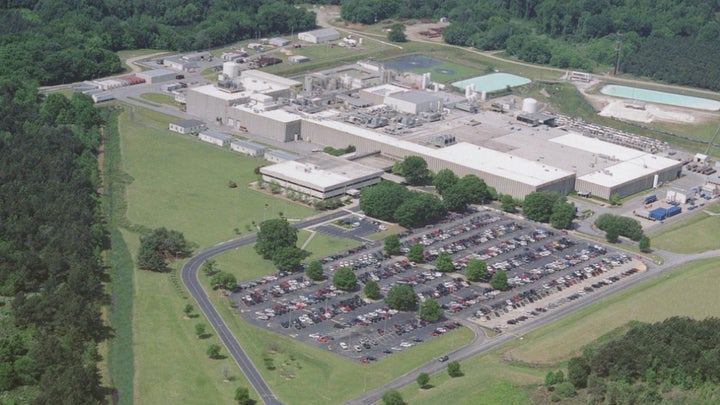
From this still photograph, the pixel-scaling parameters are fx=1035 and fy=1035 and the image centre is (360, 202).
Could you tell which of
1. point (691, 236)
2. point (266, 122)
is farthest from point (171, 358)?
point (266, 122)

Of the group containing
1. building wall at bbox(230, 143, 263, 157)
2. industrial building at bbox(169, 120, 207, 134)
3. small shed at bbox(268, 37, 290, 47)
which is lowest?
building wall at bbox(230, 143, 263, 157)

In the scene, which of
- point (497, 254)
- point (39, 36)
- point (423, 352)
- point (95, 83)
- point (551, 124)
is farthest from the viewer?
point (39, 36)

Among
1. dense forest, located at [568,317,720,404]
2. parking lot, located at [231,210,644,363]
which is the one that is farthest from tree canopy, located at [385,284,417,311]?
dense forest, located at [568,317,720,404]

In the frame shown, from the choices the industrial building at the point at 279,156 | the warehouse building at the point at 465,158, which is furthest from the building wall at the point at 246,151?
the warehouse building at the point at 465,158

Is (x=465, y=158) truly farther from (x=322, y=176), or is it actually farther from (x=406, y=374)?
(x=406, y=374)

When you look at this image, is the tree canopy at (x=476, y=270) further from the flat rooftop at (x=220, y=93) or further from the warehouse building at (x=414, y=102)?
the flat rooftop at (x=220, y=93)

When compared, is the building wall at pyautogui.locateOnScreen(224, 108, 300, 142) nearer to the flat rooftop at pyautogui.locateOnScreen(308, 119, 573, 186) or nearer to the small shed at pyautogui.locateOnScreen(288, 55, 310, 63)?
the flat rooftop at pyautogui.locateOnScreen(308, 119, 573, 186)

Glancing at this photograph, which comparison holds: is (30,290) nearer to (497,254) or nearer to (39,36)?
(497,254)

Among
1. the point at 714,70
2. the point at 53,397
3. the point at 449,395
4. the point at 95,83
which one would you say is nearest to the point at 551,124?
the point at 714,70

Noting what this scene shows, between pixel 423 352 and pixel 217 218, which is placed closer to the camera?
pixel 423 352
